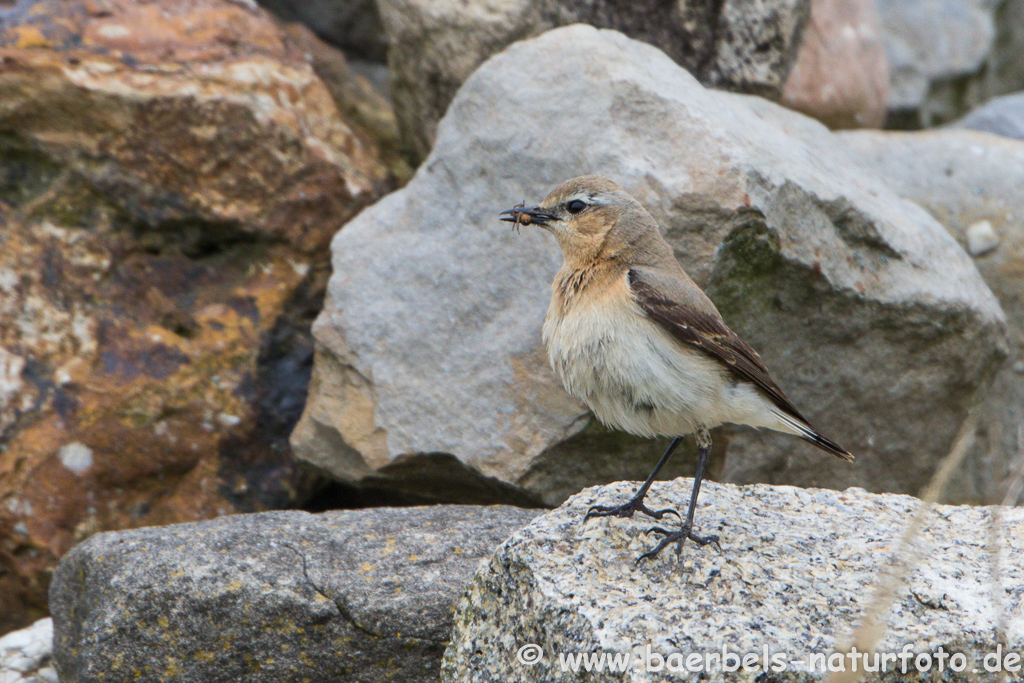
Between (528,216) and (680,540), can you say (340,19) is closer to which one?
(528,216)

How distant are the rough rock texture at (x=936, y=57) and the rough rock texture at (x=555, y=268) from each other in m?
4.88

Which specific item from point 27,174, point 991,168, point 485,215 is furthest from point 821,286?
point 27,174

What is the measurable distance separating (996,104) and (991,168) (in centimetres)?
226

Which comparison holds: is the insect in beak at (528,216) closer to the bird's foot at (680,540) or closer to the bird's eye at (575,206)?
the bird's eye at (575,206)

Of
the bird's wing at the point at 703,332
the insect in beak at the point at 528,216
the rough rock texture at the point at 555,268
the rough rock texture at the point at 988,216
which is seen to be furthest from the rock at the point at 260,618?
the rough rock texture at the point at 988,216

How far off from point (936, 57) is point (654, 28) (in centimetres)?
545

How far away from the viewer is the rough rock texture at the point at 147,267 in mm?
6203

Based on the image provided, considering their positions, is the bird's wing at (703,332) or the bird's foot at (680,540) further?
the bird's wing at (703,332)

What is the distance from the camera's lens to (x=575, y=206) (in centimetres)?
510

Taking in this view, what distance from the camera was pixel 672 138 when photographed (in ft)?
19.6

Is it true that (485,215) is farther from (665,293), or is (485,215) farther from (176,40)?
(176,40)

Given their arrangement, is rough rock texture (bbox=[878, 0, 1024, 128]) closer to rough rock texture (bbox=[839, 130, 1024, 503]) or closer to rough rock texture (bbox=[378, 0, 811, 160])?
rough rock texture (bbox=[839, 130, 1024, 503])

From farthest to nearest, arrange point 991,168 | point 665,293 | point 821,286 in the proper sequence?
1. point 991,168
2. point 821,286
3. point 665,293

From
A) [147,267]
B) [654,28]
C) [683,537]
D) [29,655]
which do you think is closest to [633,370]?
[683,537]
